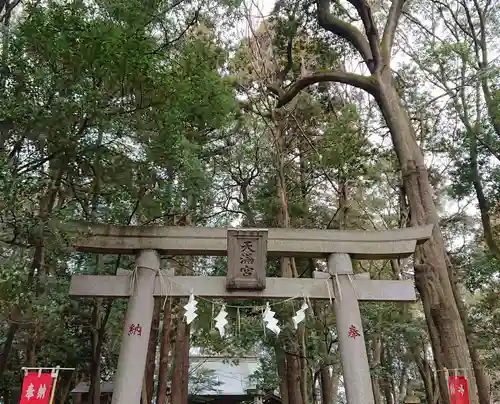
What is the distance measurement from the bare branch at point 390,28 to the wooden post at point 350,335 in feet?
13.0

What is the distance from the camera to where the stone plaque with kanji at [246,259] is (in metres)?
5.29

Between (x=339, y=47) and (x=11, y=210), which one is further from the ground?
(x=339, y=47)

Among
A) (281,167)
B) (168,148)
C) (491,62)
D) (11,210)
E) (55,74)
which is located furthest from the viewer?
(281,167)

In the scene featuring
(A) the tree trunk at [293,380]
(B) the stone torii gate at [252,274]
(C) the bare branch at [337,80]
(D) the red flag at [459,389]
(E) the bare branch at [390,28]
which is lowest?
(D) the red flag at [459,389]

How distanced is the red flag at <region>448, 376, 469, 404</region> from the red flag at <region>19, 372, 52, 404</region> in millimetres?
4532

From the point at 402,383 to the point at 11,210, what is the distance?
54.5ft

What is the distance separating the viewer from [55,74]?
4.21 meters

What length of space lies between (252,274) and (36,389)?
269cm

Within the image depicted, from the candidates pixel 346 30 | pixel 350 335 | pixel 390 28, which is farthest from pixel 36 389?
pixel 390 28

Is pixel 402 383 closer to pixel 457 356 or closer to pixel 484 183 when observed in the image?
pixel 484 183

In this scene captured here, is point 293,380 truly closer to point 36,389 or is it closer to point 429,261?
point 429,261

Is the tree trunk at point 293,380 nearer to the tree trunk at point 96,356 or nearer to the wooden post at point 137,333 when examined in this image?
the tree trunk at point 96,356

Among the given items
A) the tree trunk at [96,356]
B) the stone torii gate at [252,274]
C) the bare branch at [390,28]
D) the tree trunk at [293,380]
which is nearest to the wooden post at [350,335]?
the stone torii gate at [252,274]

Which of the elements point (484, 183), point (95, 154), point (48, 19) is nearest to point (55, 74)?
point (48, 19)
